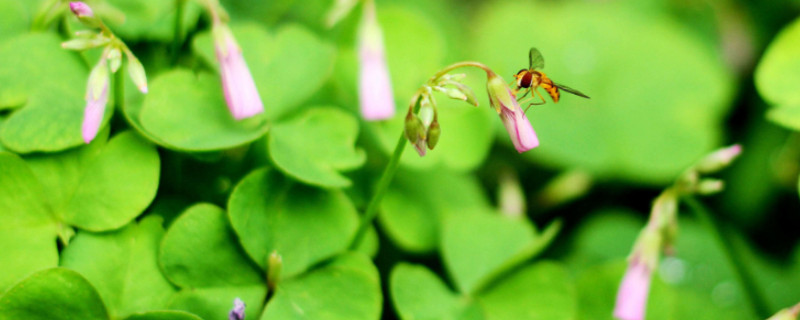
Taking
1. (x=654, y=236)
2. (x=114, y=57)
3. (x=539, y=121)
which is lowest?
(x=539, y=121)

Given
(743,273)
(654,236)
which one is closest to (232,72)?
(654,236)

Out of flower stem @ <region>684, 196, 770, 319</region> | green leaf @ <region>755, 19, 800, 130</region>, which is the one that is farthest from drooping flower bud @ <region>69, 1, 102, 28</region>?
green leaf @ <region>755, 19, 800, 130</region>

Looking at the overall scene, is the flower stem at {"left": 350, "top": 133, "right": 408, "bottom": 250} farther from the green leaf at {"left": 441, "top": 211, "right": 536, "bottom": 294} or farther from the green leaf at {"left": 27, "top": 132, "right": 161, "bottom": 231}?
the green leaf at {"left": 27, "top": 132, "right": 161, "bottom": 231}

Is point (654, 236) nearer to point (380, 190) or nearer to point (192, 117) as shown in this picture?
point (380, 190)

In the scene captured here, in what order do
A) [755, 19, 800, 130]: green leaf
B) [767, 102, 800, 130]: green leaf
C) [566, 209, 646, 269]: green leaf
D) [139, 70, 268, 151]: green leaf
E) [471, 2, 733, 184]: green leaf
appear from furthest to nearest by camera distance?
[471, 2, 733, 184]: green leaf, [566, 209, 646, 269]: green leaf, [755, 19, 800, 130]: green leaf, [767, 102, 800, 130]: green leaf, [139, 70, 268, 151]: green leaf

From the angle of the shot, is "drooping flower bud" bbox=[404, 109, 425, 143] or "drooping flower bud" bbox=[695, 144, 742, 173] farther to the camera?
"drooping flower bud" bbox=[695, 144, 742, 173]

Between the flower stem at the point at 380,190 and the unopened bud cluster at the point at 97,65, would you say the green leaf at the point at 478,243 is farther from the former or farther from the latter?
the unopened bud cluster at the point at 97,65

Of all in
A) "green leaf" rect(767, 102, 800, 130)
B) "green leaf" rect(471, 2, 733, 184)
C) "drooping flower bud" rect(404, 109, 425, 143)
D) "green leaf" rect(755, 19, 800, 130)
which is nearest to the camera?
"drooping flower bud" rect(404, 109, 425, 143)

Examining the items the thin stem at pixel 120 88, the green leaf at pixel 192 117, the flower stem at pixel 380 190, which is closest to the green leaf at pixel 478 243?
the flower stem at pixel 380 190
